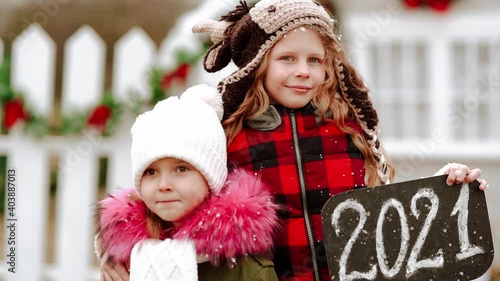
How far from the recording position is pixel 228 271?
195 centimetres

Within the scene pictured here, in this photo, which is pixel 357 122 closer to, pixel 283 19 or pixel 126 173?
pixel 283 19

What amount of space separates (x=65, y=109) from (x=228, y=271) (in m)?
2.37

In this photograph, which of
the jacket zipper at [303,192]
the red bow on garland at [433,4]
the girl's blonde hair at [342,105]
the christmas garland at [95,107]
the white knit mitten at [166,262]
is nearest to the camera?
the white knit mitten at [166,262]

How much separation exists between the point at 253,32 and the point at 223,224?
629 mm

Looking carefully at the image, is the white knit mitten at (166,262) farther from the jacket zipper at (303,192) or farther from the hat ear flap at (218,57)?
the hat ear flap at (218,57)

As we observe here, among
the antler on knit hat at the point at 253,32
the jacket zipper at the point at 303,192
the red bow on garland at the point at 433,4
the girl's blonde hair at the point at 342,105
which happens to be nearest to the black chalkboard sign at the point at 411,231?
the jacket zipper at the point at 303,192

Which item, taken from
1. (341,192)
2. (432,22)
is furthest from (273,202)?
(432,22)

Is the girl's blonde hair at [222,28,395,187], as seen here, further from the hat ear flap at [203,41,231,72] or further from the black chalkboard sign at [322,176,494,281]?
the black chalkboard sign at [322,176,494,281]

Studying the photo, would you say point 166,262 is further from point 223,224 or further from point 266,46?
point 266,46

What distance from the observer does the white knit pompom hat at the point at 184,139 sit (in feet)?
6.34

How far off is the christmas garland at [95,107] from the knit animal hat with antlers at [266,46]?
1.57m

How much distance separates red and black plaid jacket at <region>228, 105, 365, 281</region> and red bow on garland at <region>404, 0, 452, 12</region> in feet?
14.6

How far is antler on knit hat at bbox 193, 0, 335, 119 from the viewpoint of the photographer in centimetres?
212

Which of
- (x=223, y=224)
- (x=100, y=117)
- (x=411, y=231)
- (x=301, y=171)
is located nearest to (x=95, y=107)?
(x=100, y=117)
